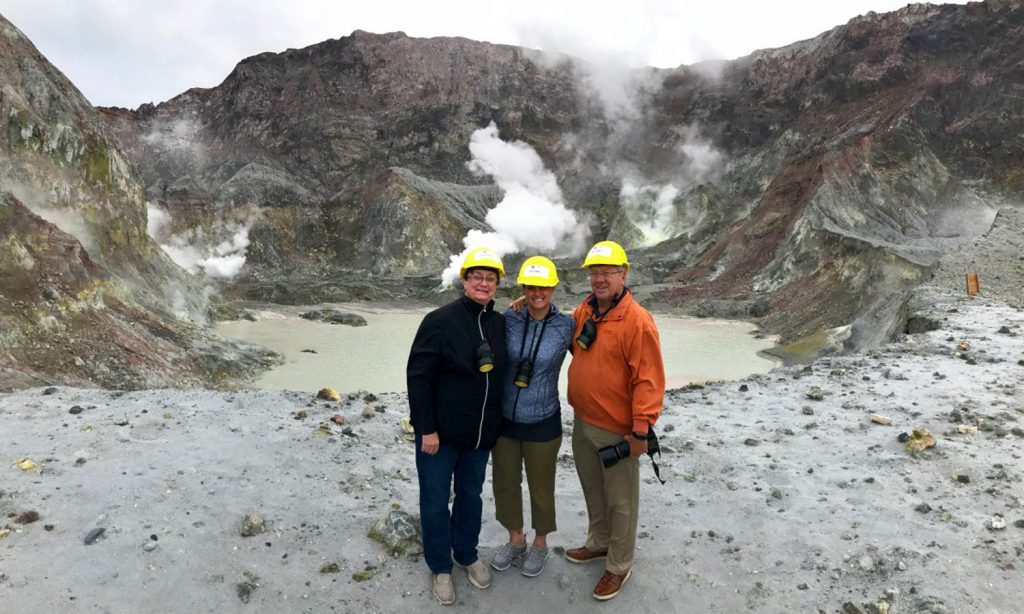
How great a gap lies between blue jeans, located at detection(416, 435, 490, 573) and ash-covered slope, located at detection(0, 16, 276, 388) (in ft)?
30.0

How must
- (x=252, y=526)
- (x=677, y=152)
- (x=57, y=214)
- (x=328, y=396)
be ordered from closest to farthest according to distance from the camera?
(x=252, y=526)
(x=328, y=396)
(x=57, y=214)
(x=677, y=152)

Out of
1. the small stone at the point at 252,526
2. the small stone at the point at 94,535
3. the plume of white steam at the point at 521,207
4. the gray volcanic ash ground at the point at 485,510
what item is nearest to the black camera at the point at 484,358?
the gray volcanic ash ground at the point at 485,510

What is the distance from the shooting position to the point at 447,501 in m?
3.44

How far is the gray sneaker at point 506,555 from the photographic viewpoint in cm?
366

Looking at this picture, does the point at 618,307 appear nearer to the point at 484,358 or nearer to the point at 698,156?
the point at 484,358

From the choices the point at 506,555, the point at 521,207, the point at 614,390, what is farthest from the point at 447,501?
the point at 521,207

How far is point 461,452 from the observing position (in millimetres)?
3432

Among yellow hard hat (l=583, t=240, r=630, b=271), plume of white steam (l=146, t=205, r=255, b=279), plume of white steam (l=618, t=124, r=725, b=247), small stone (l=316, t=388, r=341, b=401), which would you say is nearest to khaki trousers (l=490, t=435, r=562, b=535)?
yellow hard hat (l=583, t=240, r=630, b=271)

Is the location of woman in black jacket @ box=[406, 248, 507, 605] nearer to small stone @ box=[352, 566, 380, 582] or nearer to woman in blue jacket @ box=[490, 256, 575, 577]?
woman in blue jacket @ box=[490, 256, 575, 577]

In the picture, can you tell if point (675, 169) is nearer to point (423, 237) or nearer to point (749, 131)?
point (749, 131)

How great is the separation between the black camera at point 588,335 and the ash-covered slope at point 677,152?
576 inches

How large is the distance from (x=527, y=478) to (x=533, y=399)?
0.49 meters

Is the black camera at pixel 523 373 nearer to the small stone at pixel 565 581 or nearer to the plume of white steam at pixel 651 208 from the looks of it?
the small stone at pixel 565 581

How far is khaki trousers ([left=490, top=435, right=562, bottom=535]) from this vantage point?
3498 millimetres
